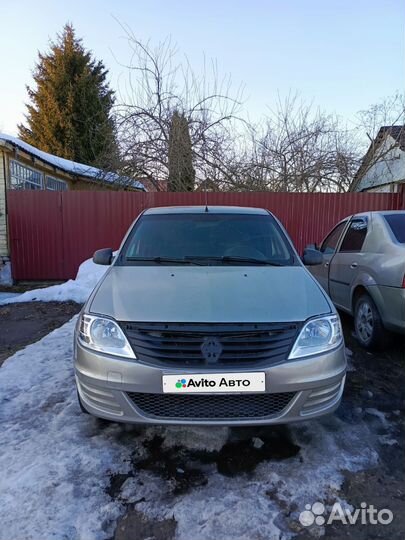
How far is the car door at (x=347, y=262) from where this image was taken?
4586 mm

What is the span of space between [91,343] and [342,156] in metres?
12.7

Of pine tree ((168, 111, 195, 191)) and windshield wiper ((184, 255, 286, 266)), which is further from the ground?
pine tree ((168, 111, 195, 191))

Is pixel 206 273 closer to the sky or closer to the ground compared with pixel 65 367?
closer to the sky

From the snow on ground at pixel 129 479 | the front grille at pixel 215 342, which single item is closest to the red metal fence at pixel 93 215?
the snow on ground at pixel 129 479

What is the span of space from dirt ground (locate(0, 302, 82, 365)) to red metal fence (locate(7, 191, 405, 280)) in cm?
229

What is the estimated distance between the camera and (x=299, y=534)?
5.84 feet

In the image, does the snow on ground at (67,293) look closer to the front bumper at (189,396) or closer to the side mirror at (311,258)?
the side mirror at (311,258)

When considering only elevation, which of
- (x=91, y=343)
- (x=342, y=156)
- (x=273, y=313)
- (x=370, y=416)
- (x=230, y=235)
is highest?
(x=342, y=156)

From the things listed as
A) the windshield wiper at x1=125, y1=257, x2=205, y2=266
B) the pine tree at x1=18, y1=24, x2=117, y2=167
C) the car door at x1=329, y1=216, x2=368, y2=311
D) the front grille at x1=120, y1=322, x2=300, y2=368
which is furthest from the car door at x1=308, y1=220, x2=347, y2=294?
the pine tree at x1=18, y1=24, x2=117, y2=167

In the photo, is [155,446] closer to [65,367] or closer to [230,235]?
[65,367]

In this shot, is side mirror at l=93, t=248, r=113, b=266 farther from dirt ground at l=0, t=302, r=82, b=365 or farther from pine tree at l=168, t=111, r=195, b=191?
pine tree at l=168, t=111, r=195, b=191

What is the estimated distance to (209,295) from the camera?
246 cm

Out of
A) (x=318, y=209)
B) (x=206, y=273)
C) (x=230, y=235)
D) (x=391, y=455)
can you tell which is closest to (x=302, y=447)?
(x=391, y=455)

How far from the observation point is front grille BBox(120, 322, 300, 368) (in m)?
2.13
